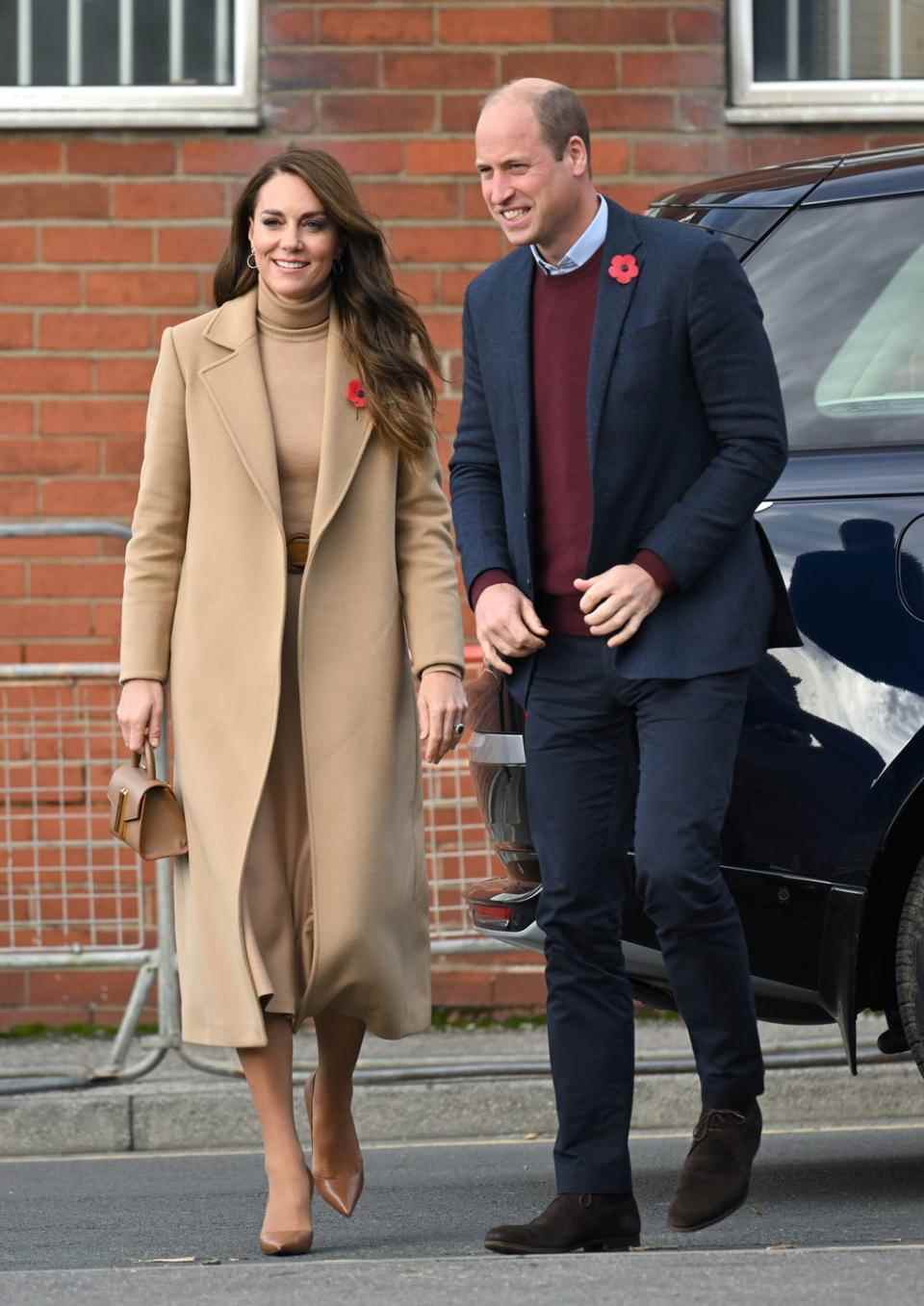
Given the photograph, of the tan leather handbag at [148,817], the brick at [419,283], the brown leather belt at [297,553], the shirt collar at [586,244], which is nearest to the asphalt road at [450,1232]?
the tan leather handbag at [148,817]

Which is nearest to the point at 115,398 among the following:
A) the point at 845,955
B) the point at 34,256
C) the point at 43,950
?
the point at 34,256

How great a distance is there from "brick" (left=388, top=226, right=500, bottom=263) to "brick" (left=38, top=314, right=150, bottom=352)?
34.3 inches

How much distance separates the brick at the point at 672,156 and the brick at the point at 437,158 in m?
0.53

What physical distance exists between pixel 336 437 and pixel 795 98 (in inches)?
146

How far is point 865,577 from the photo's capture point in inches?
164

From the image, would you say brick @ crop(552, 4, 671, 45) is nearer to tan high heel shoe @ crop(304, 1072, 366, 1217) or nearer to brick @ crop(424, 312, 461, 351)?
brick @ crop(424, 312, 461, 351)

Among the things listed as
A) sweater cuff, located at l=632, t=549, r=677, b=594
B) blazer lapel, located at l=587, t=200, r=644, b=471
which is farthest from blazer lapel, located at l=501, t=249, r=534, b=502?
sweater cuff, located at l=632, t=549, r=677, b=594

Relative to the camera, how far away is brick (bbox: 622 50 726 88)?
7.42m

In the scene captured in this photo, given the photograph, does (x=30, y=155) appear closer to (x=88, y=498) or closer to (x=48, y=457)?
(x=48, y=457)

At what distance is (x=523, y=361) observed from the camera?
392 cm

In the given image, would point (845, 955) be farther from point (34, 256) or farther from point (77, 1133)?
point (34, 256)

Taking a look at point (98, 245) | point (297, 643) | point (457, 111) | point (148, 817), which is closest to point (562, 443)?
point (297, 643)

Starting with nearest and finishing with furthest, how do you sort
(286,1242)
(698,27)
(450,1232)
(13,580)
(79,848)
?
(286,1242) < (450,1232) < (79,848) < (13,580) < (698,27)

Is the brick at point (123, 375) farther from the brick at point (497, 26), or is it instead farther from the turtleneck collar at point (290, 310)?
the turtleneck collar at point (290, 310)
